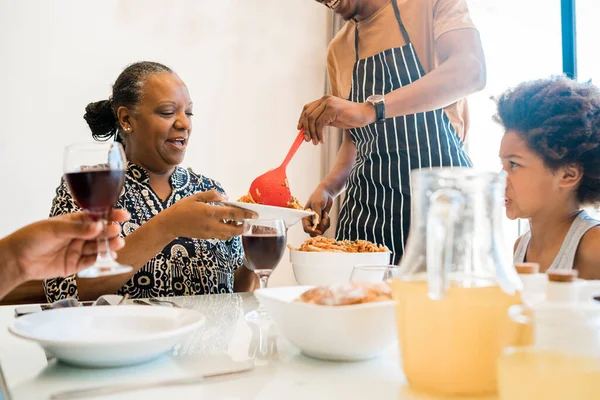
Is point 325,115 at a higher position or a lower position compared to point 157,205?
higher

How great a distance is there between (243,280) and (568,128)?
3.46 feet

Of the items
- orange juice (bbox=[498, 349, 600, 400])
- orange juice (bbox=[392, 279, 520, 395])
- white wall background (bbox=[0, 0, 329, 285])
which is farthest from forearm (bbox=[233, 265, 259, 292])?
white wall background (bbox=[0, 0, 329, 285])

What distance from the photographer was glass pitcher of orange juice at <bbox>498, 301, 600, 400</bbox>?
1.39 ft

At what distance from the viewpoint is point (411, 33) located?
186 cm

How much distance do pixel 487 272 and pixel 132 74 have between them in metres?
1.61

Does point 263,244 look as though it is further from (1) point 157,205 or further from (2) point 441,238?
(1) point 157,205

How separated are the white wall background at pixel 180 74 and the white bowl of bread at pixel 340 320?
2469 millimetres

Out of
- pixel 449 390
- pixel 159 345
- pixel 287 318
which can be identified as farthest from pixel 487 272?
pixel 159 345

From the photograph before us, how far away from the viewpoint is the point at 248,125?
352 cm

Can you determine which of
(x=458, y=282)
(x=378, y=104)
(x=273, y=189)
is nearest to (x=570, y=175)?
(x=378, y=104)

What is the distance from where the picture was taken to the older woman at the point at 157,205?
1360 millimetres

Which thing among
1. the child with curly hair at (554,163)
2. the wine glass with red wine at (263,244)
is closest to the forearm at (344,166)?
the child with curly hair at (554,163)

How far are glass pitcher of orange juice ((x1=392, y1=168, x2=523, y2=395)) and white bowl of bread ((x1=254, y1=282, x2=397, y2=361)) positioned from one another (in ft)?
0.35

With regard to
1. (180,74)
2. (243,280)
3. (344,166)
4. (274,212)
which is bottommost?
(243,280)
